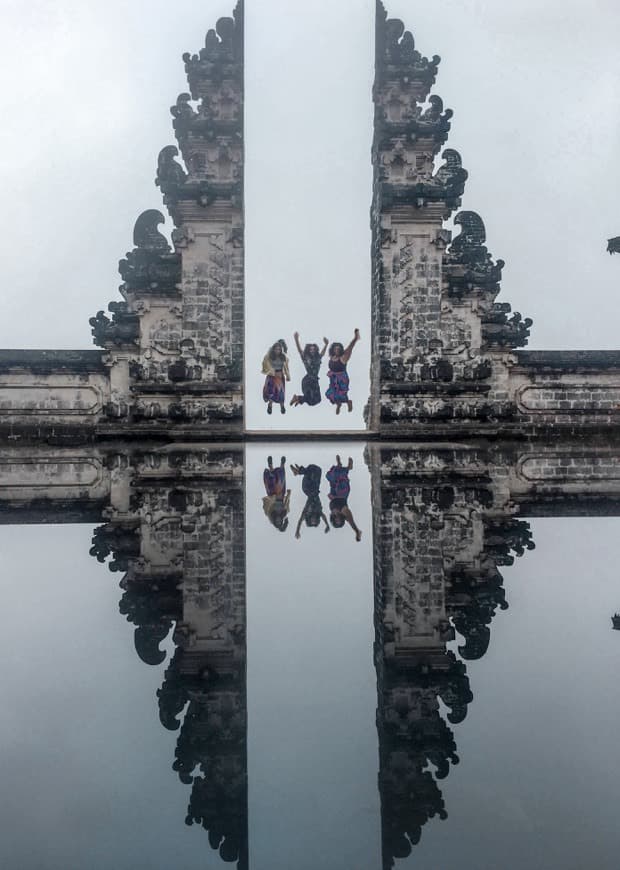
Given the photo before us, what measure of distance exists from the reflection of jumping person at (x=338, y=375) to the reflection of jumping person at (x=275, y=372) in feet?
2.96

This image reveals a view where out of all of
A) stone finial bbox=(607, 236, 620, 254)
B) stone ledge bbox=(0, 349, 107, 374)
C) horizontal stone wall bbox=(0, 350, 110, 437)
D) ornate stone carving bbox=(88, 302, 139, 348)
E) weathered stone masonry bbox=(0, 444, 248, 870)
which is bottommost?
weathered stone masonry bbox=(0, 444, 248, 870)

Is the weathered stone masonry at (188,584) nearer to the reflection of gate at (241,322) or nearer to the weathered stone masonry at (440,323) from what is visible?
the reflection of gate at (241,322)

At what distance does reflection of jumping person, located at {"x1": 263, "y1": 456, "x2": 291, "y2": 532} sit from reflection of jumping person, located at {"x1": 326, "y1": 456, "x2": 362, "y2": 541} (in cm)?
28

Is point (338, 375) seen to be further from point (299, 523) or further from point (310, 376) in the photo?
point (299, 523)

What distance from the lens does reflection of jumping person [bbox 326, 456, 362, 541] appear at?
4793mm

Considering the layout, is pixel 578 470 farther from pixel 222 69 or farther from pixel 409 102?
pixel 222 69

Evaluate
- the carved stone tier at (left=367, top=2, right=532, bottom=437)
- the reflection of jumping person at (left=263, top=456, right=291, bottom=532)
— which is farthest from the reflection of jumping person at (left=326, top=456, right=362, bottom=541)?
the carved stone tier at (left=367, top=2, right=532, bottom=437)

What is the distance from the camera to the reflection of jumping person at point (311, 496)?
4.84 m

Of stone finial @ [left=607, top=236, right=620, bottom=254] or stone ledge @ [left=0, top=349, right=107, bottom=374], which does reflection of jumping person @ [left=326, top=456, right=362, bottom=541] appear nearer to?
stone ledge @ [left=0, top=349, right=107, bottom=374]

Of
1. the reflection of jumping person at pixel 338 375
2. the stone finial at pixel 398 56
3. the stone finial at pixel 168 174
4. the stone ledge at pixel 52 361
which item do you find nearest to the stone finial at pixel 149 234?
the stone finial at pixel 168 174

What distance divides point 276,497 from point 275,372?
433 inches

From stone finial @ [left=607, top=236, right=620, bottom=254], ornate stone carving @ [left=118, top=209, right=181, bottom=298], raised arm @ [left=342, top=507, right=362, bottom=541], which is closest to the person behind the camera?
raised arm @ [left=342, top=507, right=362, bottom=541]

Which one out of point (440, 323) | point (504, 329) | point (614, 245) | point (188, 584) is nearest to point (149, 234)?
point (440, 323)

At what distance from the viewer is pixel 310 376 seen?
1725 cm
